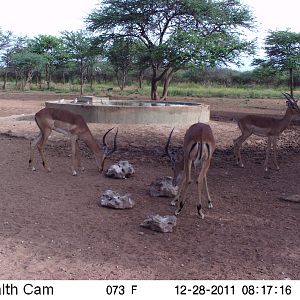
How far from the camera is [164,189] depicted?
617 centimetres

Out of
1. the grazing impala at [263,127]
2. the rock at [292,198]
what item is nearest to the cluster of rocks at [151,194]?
the rock at [292,198]

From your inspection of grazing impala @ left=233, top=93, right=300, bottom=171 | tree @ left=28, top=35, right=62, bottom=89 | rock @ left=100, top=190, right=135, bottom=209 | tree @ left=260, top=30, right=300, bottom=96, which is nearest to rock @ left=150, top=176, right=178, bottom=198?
rock @ left=100, top=190, right=135, bottom=209

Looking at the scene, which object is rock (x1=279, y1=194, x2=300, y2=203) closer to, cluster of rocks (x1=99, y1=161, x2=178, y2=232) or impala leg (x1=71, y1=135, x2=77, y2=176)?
cluster of rocks (x1=99, y1=161, x2=178, y2=232)

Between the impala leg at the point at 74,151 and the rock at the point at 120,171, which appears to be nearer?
the rock at the point at 120,171

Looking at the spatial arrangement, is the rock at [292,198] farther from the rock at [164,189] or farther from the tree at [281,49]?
the tree at [281,49]

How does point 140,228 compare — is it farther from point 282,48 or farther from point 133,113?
point 282,48

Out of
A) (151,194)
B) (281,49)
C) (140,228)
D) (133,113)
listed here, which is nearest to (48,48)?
(281,49)

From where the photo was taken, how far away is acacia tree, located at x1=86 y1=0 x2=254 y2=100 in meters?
21.1

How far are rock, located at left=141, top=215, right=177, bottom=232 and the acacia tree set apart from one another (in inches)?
649

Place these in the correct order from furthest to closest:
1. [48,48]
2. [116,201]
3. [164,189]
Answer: [48,48] → [164,189] → [116,201]

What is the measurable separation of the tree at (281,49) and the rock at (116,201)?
25543 millimetres

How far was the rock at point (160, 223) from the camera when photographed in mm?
4750

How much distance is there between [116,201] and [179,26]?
734 inches
